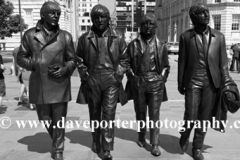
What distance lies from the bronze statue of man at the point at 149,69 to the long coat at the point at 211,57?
387 mm

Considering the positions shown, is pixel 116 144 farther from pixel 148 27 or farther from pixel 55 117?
pixel 148 27

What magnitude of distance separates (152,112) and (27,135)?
254 cm

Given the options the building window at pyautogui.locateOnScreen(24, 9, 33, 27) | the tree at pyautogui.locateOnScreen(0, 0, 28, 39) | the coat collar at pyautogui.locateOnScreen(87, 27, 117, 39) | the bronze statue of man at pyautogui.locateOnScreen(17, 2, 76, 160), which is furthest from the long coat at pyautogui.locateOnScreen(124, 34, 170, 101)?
the building window at pyautogui.locateOnScreen(24, 9, 33, 27)

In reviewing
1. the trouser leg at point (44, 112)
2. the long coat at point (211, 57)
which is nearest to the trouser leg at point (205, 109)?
the long coat at point (211, 57)

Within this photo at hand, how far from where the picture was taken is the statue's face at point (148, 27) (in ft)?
13.9

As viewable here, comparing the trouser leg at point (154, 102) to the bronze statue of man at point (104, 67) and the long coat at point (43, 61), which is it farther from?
the long coat at point (43, 61)

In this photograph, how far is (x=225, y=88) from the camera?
3.92m

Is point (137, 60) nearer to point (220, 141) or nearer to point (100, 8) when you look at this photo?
point (100, 8)

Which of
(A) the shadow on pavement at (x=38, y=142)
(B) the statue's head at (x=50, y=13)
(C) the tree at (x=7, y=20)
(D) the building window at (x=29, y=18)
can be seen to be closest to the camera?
(B) the statue's head at (x=50, y=13)

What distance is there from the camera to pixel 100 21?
3.96m

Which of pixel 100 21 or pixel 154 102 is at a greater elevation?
pixel 100 21

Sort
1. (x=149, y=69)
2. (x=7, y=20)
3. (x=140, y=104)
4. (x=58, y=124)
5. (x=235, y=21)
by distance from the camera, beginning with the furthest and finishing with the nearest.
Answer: (x=235, y=21)
(x=7, y=20)
(x=140, y=104)
(x=149, y=69)
(x=58, y=124)

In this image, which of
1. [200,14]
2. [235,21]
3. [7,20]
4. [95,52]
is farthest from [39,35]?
[235,21]

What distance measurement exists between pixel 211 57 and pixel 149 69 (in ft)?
3.08
